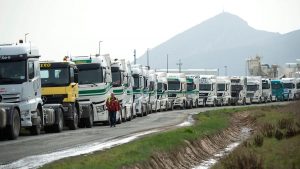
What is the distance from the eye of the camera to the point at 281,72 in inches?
7028

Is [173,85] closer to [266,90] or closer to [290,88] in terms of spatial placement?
[266,90]

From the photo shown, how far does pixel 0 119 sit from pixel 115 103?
12.4 metres

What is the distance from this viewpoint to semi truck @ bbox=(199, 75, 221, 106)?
77125mm

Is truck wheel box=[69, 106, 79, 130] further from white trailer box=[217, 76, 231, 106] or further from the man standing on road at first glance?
white trailer box=[217, 76, 231, 106]

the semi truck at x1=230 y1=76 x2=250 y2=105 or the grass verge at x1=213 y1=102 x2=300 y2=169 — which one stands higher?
the semi truck at x1=230 y1=76 x2=250 y2=105

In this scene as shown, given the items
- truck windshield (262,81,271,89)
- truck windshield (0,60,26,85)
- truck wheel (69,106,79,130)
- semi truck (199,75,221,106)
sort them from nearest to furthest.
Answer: truck windshield (0,60,26,85), truck wheel (69,106,79,130), semi truck (199,75,221,106), truck windshield (262,81,271,89)

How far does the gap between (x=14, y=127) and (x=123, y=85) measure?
17374mm

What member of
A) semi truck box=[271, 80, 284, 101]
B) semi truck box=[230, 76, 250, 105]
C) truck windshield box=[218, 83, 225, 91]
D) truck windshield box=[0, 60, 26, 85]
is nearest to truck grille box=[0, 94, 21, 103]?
truck windshield box=[0, 60, 26, 85]

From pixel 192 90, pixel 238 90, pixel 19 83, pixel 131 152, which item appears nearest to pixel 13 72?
pixel 19 83

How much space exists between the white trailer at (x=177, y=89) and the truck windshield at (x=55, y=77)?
38084 mm

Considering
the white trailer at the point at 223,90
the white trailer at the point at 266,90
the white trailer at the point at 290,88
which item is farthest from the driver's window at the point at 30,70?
the white trailer at the point at 290,88

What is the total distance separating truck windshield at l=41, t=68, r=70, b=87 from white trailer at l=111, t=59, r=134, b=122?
8.90 m

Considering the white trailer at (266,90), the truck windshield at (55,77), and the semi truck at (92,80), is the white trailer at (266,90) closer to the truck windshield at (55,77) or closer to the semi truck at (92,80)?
the semi truck at (92,80)

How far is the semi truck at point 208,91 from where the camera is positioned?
77125 mm
